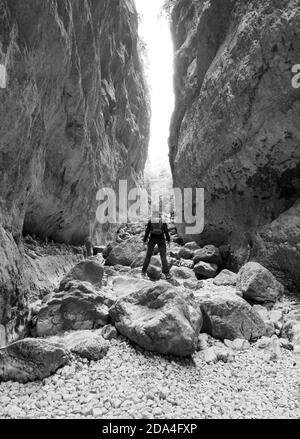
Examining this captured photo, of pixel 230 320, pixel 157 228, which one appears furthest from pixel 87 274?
pixel 230 320

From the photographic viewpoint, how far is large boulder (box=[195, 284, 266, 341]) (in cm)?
542

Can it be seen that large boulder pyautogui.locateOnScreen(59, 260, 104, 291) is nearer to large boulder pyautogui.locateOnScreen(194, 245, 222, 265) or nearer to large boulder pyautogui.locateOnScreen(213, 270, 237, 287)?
large boulder pyautogui.locateOnScreen(213, 270, 237, 287)

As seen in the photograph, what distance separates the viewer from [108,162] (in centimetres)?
1421

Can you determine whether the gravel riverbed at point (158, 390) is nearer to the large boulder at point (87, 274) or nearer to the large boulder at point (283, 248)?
the large boulder at point (87, 274)

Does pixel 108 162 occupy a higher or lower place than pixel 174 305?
higher

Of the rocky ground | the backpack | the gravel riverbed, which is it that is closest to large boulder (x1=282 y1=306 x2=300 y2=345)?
the rocky ground

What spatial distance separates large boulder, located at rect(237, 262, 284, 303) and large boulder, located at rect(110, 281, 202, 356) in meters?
1.88

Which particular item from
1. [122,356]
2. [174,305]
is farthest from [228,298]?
[122,356]

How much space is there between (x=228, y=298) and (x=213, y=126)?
20.7 feet

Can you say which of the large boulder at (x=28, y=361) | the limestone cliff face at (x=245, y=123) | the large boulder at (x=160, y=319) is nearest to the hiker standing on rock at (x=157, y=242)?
the limestone cliff face at (x=245, y=123)

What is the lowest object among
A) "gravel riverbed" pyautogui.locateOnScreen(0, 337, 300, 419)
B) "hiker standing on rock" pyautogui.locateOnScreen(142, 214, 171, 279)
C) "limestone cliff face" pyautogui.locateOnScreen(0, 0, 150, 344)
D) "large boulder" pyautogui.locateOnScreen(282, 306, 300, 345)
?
"gravel riverbed" pyautogui.locateOnScreen(0, 337, 300, 419)

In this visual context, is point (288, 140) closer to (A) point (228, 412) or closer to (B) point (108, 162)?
(A) point (228, 412)

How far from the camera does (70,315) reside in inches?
217
